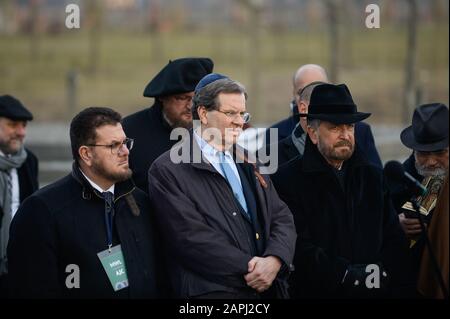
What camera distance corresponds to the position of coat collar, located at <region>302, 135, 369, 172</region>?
5.48 meters

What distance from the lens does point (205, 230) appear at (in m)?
4.96

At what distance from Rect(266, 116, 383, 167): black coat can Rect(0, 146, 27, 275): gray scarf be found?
1857 millimetres

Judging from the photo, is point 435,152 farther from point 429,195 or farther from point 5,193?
point 5,193

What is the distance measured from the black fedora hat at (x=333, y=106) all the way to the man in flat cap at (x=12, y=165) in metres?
2.45

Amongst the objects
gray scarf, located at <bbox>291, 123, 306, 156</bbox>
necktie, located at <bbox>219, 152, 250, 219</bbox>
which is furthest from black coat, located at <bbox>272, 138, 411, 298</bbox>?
gray scarf, located at <bbox>291, 123, 306, 156</bbox>

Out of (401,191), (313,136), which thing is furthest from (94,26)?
(313,136)

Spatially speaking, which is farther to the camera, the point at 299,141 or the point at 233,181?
the point at 299,141

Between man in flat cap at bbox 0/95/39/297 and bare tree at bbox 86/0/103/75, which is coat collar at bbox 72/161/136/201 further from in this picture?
bare tree at bbox 86/0/103/75

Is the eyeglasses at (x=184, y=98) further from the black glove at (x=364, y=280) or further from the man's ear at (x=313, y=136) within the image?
the black glove at (x=364, y=280)

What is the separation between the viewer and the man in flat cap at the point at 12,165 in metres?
6.77

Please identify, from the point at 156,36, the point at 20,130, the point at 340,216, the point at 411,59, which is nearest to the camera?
the point at 340,216

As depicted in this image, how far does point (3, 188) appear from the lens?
6.84 metres

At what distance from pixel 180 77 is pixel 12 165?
61.0 inches

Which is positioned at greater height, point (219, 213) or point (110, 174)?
point (110, 174)
